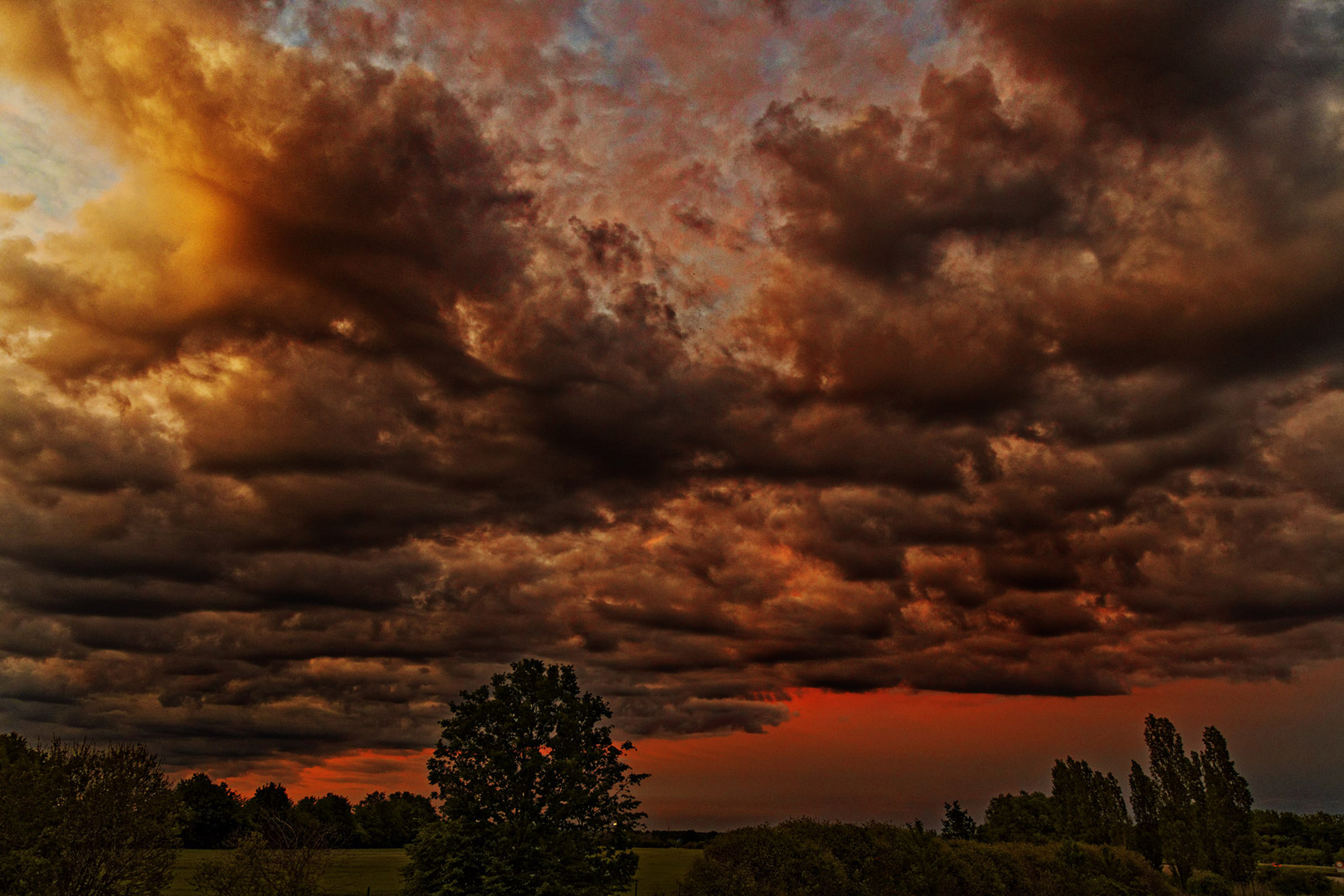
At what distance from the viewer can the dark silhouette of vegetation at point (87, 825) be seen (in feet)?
150

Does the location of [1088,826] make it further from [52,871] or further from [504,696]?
[52,871]

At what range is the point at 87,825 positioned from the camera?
154ft

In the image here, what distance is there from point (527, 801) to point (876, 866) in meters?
26.1

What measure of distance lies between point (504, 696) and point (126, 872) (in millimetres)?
23115

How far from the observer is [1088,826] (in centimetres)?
12169

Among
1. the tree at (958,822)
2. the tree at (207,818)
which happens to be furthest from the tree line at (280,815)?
the tree at (958,822)

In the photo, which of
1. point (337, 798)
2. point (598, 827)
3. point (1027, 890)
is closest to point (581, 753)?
point (598, 827)

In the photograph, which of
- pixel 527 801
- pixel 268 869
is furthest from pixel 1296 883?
pixel 268 869

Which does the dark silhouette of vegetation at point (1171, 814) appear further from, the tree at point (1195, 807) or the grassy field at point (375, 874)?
the grassy field at point (375, 874)

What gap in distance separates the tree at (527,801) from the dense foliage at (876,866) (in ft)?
22.1

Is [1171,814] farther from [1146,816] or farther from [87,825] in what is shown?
[87,825]

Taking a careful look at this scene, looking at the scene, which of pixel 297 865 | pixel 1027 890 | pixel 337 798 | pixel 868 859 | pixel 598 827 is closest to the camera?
pixel 297 865

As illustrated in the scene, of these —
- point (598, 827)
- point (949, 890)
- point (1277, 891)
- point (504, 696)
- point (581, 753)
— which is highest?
point (504, 696)

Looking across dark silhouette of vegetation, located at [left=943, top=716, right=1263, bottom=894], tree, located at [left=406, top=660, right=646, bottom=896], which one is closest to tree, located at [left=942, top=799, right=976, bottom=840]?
dark silhouette of vegetation, located at [left=943, top=716, right=1263, bottom=894]
